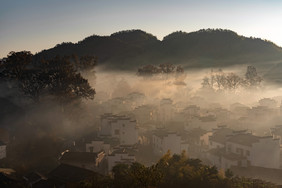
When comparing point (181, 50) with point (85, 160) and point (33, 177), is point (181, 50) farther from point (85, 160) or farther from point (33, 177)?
point (33, 177)

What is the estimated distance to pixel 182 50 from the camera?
158 m

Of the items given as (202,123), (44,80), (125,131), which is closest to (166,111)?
(202,123)

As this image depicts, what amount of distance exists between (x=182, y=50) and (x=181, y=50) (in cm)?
48

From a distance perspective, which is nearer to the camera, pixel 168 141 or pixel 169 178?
pixel 169 178

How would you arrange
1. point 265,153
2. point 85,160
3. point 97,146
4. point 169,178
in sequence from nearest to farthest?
1. point 169,178
2. point 85,160
3. point 265,153
4. point 97,146

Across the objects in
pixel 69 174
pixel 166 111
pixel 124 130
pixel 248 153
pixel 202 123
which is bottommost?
pixel 69 174

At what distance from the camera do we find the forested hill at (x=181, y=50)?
137625 millimetres

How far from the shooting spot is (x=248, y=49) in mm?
156500

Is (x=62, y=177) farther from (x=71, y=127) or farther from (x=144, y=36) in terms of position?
(x=144, y=36)

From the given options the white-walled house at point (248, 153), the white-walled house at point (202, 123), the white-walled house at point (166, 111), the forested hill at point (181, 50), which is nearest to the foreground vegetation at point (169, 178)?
the white-walled house at point (248, 153)

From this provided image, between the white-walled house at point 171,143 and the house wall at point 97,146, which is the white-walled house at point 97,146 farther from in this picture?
the white-walled house at point 171,143

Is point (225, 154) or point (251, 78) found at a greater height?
point (251, 78)

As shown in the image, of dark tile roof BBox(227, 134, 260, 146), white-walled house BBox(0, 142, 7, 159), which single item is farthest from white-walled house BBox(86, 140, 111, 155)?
dark tile roof BBox(227, 134, 260, 146)

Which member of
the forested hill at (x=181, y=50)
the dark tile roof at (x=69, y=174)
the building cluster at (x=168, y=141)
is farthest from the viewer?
the forested hill at (x=181, y=50)
